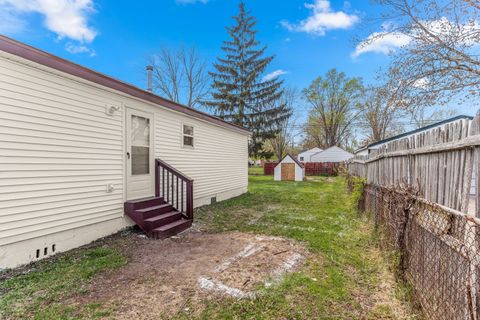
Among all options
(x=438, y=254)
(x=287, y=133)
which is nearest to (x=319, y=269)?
Answer: (x=438, y=254)

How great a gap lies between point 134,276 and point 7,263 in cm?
172

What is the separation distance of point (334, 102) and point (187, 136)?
29678mm

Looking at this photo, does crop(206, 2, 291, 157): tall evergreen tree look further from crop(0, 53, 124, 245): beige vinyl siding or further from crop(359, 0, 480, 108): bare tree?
crop(0, 53, 124, 245): beige vinyl siding

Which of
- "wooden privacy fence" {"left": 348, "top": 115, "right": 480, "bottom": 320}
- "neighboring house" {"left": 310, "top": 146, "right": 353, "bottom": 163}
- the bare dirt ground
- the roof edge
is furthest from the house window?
"neighboring house" {"left": 310, "top": 146, "right": 353, "bottom": 163}

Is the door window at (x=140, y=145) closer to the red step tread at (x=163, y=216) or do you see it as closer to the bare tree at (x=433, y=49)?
the red step tread at (x=163, y=216)

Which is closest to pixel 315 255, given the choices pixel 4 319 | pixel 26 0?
pixel 4 319

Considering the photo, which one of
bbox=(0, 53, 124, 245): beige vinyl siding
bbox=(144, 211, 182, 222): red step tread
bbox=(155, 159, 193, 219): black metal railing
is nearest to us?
bbox=(0, 53, 124, 245): beige vinyl siding

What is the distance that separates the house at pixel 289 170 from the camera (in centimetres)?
1861

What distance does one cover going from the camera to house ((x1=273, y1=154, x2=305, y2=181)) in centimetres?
1861

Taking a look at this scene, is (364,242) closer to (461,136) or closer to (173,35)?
(461,136)

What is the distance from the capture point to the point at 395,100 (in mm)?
5684

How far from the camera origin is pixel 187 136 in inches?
291

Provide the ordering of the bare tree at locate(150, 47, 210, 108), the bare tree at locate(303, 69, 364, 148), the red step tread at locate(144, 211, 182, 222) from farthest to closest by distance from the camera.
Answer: the bare tree at locate(303, 69, 364, 148) < the bare tree at locate(150, 47, 210, 108) < the red step tread at locate(144, 211, 182, 222)

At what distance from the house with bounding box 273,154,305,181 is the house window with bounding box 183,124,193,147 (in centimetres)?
1203
